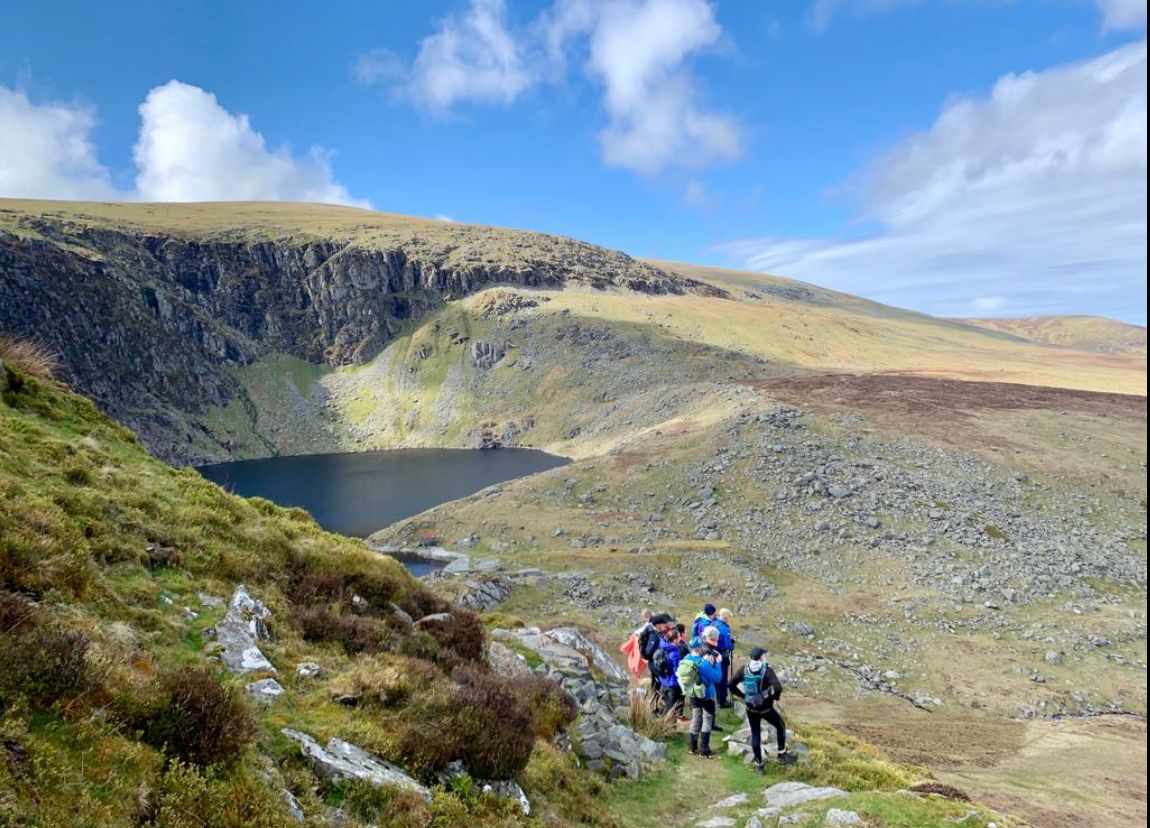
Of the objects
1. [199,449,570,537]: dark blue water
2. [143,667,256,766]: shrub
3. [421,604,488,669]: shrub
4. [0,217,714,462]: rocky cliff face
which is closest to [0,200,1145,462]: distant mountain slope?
[0,217,714,462]: rocky cliff face

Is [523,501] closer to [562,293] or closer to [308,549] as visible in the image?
[308,549]

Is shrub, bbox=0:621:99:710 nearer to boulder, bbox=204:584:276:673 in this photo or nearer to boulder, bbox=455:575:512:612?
boulder, bbox=204:584:276:673

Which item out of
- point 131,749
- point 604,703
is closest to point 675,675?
point 604,703

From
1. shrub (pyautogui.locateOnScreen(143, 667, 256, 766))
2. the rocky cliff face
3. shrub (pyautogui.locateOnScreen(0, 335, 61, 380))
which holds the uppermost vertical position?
the rocky cliff face

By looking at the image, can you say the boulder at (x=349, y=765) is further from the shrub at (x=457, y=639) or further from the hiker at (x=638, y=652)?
the hiker at (x=638, y=652)

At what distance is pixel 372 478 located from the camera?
324 feet

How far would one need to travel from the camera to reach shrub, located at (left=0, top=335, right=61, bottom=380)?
17.0 m

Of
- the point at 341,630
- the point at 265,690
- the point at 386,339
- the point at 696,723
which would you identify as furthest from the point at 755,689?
the point at 386,339

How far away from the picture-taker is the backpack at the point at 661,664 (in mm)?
16281

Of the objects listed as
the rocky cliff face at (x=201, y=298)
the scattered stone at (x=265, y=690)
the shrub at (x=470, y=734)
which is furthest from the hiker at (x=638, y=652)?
the rocky cliff face at (x=201, y=298)

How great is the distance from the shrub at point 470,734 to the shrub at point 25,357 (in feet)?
48.9

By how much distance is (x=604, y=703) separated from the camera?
16.2 m

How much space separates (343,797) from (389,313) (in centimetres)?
16768

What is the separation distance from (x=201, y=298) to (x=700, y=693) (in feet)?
593
